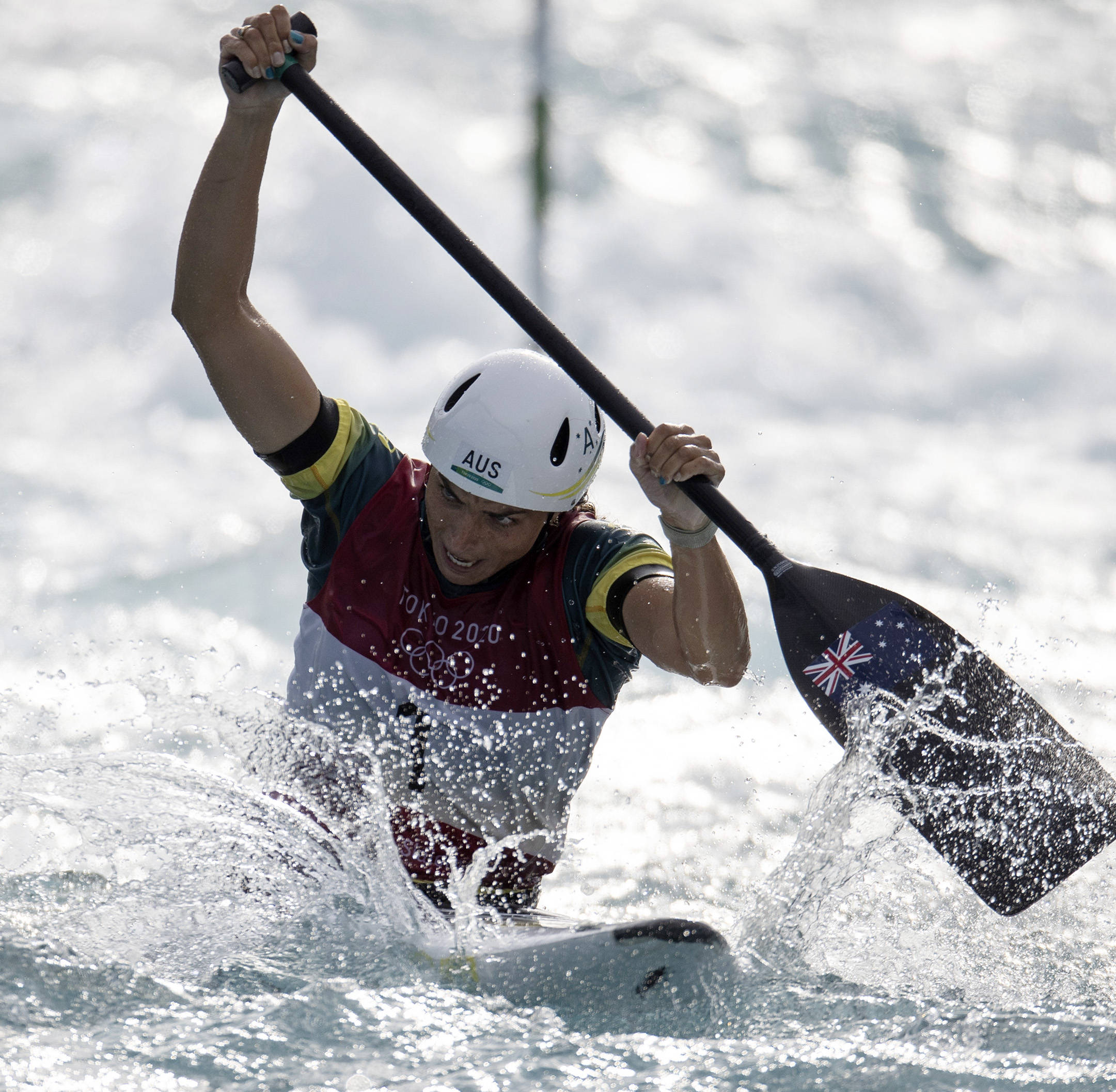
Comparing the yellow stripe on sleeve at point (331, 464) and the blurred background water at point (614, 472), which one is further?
A: the yellow stripe on sleeve at point (331, 464)

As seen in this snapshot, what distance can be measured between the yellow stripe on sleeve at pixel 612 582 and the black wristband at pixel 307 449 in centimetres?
63

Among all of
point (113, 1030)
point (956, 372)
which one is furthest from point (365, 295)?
point (113, 1030)

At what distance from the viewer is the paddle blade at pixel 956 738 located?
279 centimetres

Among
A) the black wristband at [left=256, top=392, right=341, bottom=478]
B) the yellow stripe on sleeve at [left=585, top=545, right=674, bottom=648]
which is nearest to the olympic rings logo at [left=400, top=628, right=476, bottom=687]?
the yellow stripe on sleeve at [left=585, top=545, right=674, bottom=648]

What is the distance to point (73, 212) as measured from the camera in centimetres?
834

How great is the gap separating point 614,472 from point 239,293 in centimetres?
498

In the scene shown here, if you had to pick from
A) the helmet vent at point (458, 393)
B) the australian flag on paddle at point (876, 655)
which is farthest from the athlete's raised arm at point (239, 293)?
the australian flag on paddle at point (876, 655)

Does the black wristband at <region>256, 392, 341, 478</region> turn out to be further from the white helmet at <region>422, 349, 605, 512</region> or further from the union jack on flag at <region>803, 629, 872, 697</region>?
the union jack on flag at <region>803, 629, 872, 697</region>

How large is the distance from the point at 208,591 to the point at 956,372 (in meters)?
5.04

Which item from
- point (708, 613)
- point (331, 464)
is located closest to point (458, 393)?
point (331, 464)

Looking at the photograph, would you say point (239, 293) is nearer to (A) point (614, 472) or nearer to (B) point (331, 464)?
(B) point (331, 464)

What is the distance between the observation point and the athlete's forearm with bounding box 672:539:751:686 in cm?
245

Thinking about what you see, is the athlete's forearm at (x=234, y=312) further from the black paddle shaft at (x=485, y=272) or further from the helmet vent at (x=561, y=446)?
the helmet vent at (x=561, y=446)

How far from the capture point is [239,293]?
8.55 ft
